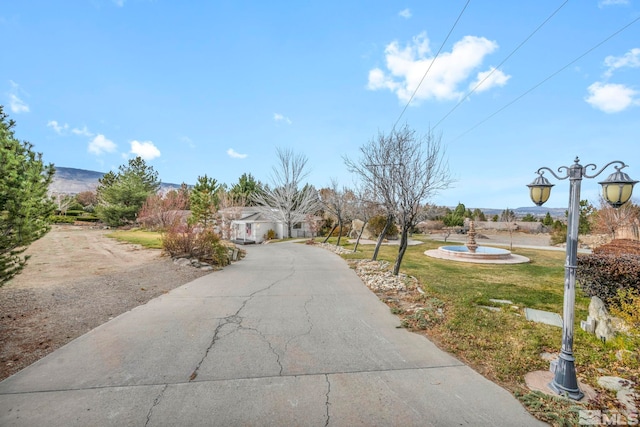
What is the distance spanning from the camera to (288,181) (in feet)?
100.0

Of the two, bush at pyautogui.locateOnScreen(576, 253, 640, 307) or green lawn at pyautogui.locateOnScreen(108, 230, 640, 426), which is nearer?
green lawn at pyautogui.locateOnScreen(108, 230, 640, 426)

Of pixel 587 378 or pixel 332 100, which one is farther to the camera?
pixel 332 100

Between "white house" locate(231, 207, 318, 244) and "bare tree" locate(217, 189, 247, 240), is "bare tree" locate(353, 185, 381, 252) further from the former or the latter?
"white house" locate(231, 207, 318, 244)

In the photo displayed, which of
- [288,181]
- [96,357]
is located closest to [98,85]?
[96,357]

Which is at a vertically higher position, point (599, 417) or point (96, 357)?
point (599, 417)

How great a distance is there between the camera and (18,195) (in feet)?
13.3

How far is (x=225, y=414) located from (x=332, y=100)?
43.9 feet

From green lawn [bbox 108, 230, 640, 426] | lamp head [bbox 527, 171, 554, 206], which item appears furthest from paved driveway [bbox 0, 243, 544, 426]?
lamp head [bbox 527, 171, 554, 206]

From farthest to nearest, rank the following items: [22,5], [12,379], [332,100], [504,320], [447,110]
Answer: [332,100] < [447,110] < [22,5] < [504,320] < [12,379]

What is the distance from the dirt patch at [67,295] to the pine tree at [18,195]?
3.43 ft

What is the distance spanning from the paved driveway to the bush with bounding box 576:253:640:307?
445cm

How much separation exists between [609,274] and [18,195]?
10.7 metres

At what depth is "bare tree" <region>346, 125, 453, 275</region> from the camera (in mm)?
8281

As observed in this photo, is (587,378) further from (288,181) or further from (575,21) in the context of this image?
(288,181)
